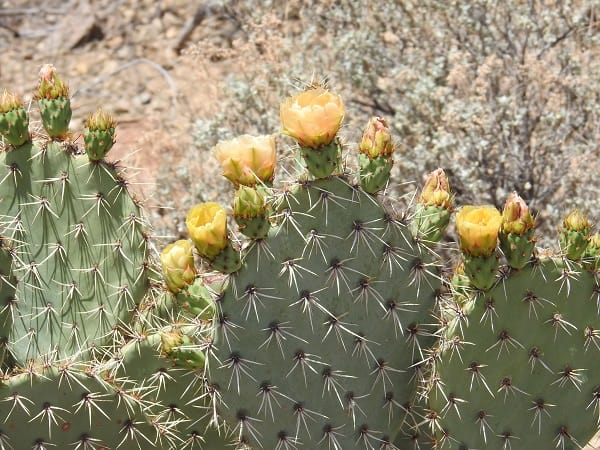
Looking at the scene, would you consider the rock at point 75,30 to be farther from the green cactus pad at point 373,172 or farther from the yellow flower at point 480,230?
the yellow flower at point 480,230

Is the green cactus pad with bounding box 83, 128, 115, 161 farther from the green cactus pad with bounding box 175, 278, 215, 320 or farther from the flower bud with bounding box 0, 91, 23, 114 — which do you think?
the green cactus pad with bounding box 175, 278, 215, 320

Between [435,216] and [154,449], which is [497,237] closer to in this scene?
[435,216]

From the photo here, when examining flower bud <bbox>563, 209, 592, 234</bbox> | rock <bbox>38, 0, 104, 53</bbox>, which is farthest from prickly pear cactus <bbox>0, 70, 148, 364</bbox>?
rock <bbox>38, 0, 104, 53</bbox>

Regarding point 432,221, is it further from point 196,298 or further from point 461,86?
point 461,86

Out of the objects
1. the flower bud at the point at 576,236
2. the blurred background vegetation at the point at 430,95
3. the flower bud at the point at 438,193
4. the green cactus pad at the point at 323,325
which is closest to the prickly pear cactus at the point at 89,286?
the green cactus pad at the point at 323,325

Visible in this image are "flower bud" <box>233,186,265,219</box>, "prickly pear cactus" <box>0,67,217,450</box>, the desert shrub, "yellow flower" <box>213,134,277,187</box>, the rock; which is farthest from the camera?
the rock

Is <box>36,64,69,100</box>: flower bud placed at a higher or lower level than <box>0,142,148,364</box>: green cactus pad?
higher
